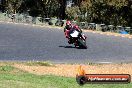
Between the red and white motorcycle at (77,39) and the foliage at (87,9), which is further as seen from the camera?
the foliage at (87,9)

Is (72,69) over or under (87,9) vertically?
over

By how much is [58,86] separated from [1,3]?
59.7 meters

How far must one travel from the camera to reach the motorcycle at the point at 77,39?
2277 cm

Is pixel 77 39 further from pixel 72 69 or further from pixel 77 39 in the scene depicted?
pixel 72 69

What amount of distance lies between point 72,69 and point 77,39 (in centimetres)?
830

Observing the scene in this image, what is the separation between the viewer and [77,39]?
23.4 metres

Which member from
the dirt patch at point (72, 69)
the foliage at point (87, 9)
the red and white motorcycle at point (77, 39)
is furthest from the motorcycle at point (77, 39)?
the foliage at point (87, 9)

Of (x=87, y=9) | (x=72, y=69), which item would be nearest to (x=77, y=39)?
(x=72, y=69)

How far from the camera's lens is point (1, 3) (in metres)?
68.1

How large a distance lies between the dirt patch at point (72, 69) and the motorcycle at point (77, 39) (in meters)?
5.88

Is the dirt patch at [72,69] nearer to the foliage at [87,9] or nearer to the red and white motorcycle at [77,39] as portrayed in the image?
the red and white motorcycle at [77,39]

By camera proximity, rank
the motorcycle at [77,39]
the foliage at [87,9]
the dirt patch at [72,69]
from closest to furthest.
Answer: the dirt patch at [72,69] < the motorcycle at [77,39] < the foliage at [87,9]

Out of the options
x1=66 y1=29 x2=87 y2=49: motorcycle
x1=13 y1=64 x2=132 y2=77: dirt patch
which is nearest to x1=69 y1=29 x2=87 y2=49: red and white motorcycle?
x1=66 y1=29 x2=87 y2=49: motorcycle

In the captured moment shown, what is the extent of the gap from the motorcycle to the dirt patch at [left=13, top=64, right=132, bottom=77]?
5877 mm
